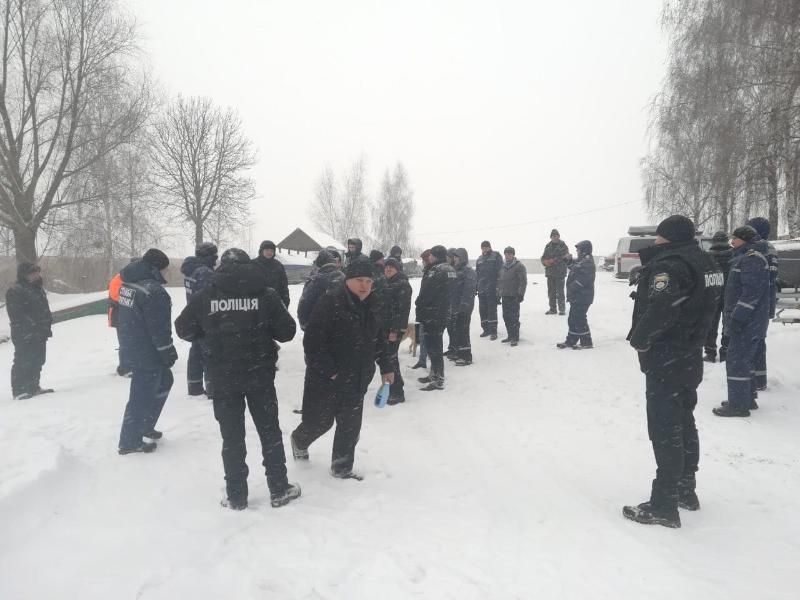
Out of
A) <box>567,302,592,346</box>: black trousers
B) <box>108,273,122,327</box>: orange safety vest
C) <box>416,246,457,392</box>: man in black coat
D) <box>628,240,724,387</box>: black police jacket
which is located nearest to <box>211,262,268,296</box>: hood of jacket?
<box>628,240,724,387</box>: black police jacket

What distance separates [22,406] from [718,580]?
7.41m

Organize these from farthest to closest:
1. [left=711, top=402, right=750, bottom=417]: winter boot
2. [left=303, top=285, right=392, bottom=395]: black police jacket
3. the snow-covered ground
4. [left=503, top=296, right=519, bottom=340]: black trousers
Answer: [left=503, top=296, right=519, bottom=340]: black trousers, [left=711, top=402, right=750, bottom=417]: winter boot, [left=303, top=285, right=392, bottom=395]: black police jacket, the snow-covered ground

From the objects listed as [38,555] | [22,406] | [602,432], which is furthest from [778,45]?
[22,406]

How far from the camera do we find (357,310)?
4137 millimetres

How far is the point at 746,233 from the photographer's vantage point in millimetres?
5520

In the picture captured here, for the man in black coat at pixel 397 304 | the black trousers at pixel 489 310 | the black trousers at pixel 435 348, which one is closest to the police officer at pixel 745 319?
the black trousers at pixel 435 348

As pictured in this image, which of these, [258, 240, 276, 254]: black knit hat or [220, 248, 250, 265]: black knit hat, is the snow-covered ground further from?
[258, 240, 276, 254]: black knit hat

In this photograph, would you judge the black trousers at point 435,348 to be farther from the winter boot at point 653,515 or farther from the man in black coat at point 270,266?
the winter boot at point 653,515

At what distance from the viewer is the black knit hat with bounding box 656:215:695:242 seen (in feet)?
11.3

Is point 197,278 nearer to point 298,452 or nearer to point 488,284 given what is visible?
point 298,452

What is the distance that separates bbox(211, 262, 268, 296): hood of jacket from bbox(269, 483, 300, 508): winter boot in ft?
4.90

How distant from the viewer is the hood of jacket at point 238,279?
137 inches

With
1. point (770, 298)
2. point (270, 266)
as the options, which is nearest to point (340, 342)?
point (270, 266)

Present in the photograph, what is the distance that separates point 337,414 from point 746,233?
489 centimetres
